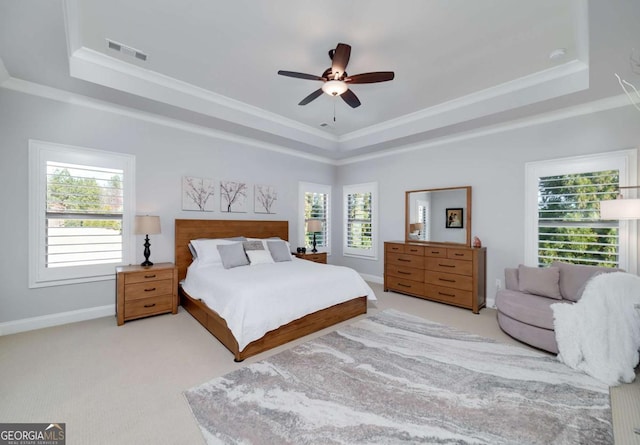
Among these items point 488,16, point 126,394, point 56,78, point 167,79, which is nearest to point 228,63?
point 167,79

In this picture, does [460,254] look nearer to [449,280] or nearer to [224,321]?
[449,280]

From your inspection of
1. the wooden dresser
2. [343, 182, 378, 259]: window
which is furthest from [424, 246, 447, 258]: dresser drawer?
[343, 182, 378, 259]: window

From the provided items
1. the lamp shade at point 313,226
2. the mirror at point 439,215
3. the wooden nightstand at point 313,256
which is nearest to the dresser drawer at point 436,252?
the mirror at point 439,215

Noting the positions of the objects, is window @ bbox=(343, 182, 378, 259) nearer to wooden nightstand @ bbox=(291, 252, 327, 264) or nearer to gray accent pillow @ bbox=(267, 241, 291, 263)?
wooden nightstand @ bbox=(291, 252, 327, 264)

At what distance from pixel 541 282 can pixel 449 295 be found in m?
1.29

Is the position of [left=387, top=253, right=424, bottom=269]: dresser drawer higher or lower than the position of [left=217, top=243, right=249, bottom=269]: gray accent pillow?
lower

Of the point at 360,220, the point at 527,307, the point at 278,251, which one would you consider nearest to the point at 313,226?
the point at 360,220

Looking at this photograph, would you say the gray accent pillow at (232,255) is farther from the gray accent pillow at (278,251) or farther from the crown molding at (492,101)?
the crown molding at (492,101)

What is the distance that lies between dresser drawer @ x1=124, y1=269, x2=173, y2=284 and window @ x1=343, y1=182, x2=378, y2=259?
12.5 feet

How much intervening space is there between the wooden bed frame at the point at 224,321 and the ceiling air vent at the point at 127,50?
2180 millimetres

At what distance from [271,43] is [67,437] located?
3.44 metres

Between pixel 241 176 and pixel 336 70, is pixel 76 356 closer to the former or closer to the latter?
pixel 241 176

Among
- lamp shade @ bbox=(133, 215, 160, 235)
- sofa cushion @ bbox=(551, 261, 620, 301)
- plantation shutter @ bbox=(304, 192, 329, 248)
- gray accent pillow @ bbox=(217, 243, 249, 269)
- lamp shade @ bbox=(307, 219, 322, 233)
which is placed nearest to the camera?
sofa cushion @ bbox=(551, 261, 620, 301)

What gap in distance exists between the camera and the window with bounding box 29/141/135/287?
3222 millimetres
